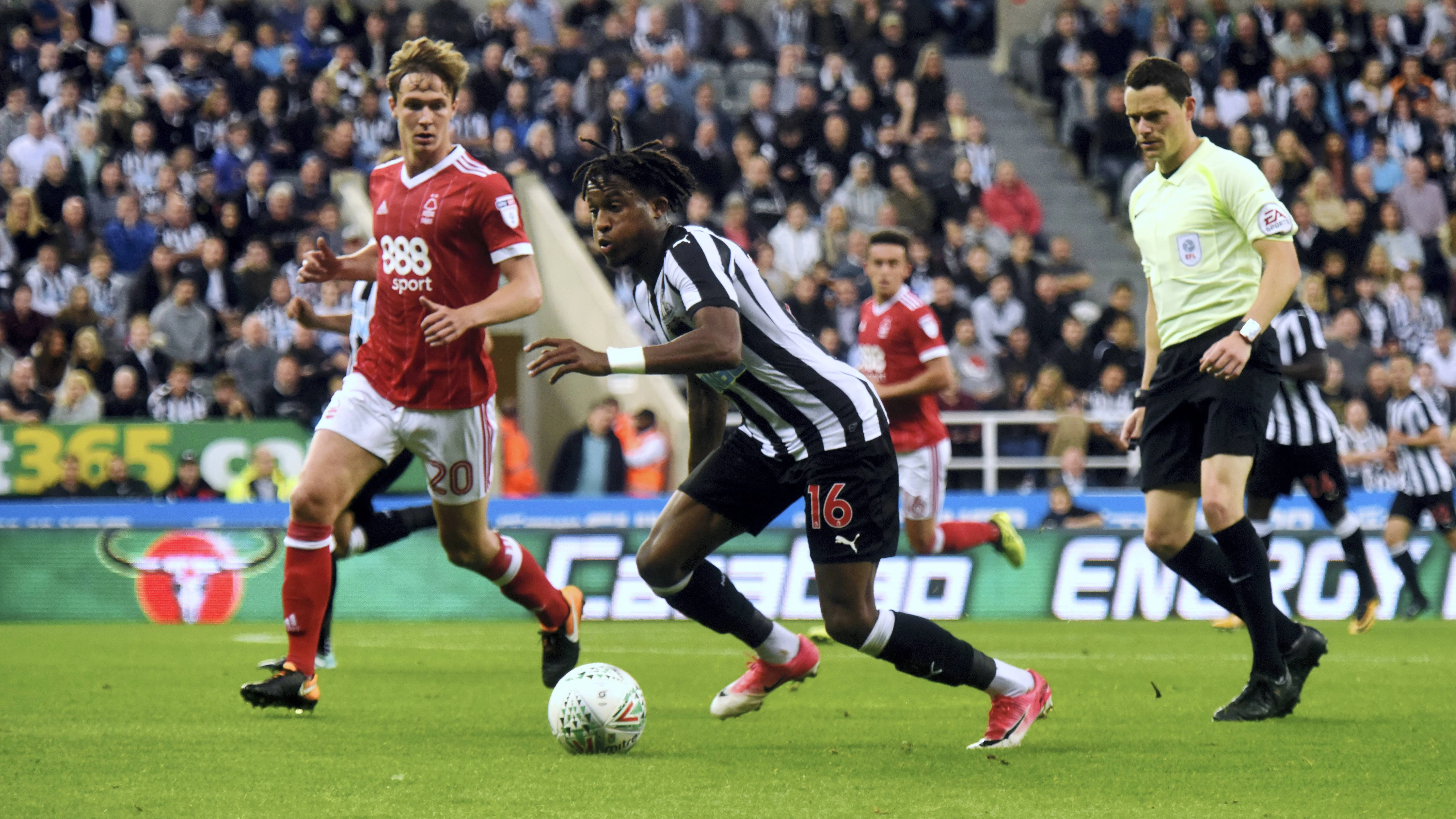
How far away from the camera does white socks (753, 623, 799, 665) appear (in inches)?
266

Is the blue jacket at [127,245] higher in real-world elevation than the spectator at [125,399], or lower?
higher

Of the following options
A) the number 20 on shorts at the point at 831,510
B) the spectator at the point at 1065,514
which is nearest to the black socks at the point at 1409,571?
the spectator at the point at 1065,514

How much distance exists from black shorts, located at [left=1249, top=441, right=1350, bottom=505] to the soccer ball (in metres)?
5.97

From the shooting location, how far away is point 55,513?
14.3 metres

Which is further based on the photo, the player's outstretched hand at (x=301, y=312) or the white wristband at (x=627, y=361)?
the player's outstretched hand at (x=301, y=312)

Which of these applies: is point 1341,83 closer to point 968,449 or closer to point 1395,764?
point 968,449

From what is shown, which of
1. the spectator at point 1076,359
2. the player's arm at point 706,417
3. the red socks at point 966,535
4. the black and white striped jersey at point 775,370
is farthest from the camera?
the spectator at point 1076,359

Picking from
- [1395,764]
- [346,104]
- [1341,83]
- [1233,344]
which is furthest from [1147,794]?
[1341,83]

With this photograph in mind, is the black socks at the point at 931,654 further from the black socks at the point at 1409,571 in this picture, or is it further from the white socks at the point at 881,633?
the black socks at the point at 1409,571

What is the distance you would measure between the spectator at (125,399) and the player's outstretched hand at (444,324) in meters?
10.6

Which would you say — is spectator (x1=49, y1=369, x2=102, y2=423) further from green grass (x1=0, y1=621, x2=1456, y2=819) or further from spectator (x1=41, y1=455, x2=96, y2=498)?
green grass (x1=0, y1=621, x2=1456, y2=819)

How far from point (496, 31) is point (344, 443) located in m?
14.9

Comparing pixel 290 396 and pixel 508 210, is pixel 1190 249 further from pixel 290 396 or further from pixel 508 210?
pixel 290 396

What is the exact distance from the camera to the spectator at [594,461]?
54.0 ft
